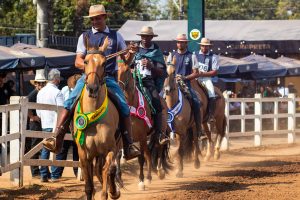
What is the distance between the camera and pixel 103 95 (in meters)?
10.7

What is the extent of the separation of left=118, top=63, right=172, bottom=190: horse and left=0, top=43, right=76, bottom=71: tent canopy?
4.65 metres

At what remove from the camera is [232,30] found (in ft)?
146

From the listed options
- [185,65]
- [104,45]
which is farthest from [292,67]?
[104,45]

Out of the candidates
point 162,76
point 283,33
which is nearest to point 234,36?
point 283,33

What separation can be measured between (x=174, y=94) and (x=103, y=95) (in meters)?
5.57

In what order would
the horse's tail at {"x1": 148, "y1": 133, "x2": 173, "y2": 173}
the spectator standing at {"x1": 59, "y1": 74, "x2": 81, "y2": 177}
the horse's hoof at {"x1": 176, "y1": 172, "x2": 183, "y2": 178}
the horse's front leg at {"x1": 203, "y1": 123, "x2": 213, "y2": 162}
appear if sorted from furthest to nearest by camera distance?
1. the horse's front leg at {"x1": 203, "y1": 123, "x2": 213, "y2": 162}
2. the horse's hoof at {"x1": 176, "y1": 172, "x2": 183, "y2": 178}
3. the spectator standing at {"x1": 59, "y1": 74, "x2": 81, "y2": 177}
4. the horse's tail at {"x1": 148, "y1": 133, "x2": 173, "y2": 173}

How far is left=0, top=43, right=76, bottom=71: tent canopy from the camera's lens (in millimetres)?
18094

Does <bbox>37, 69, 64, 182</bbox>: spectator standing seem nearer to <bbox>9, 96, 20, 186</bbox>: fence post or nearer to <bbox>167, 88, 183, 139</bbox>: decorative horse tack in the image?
<bbox>9, 96, 20, 186</bbox>: fence post

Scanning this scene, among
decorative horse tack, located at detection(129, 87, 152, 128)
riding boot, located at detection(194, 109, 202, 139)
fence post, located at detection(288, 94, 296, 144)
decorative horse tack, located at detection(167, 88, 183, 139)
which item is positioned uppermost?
decorative horse tack, located at detection(129, 87, 152, 128)

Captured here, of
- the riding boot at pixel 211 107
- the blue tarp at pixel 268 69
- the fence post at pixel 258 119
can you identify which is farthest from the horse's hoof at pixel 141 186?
the blue tarp at pixel 268 69

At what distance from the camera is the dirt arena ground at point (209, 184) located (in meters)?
12.6

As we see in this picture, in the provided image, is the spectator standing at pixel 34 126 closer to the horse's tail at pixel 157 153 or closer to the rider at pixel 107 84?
the horse's tail at pixel 157 153

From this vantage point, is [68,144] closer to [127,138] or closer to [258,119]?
[127,138]

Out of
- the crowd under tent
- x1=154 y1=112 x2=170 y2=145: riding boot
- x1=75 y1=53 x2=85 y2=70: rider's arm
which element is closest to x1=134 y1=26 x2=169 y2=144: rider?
x1=154 y1=112 x2=170 y2=145: riding boot
